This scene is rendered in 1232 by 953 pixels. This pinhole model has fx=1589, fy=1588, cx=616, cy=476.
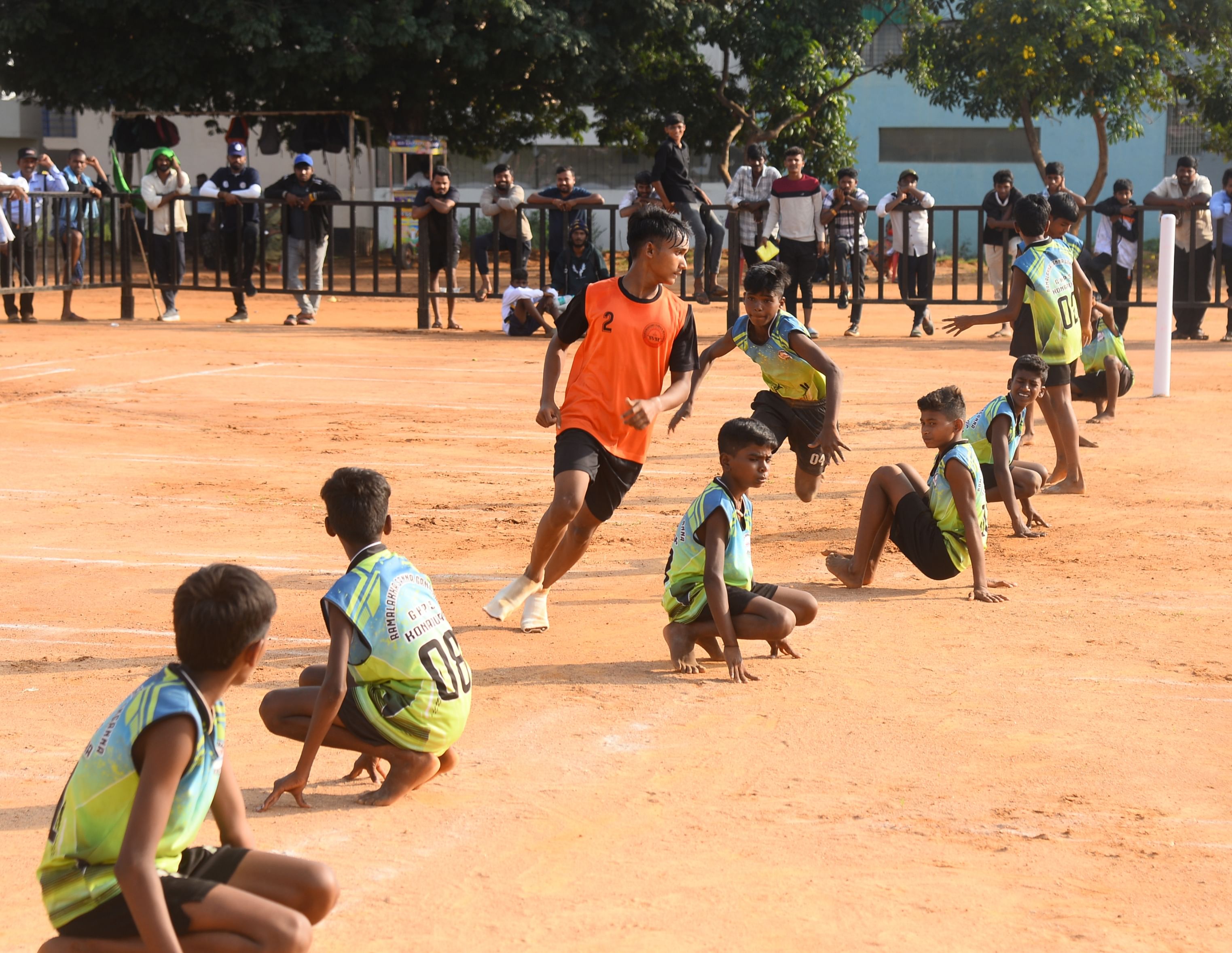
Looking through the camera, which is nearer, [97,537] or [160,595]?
[160,595]

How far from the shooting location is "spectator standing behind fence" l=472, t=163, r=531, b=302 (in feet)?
63.9

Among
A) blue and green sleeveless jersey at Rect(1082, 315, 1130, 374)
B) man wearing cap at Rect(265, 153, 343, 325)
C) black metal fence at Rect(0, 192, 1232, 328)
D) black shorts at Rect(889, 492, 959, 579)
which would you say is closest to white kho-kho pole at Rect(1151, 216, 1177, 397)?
blue and green sleeveless jersey at Rect(1082, 315, 1130, 374)

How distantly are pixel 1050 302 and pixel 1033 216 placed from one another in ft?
1.72

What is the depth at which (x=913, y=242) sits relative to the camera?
1927 cm

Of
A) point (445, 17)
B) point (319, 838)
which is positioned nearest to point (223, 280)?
point (445, 17)

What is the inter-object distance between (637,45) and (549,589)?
75.7 ft

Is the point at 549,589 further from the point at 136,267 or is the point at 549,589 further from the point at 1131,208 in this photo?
the point at 136,267

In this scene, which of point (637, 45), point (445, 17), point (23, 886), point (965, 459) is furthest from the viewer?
point (637, 45)

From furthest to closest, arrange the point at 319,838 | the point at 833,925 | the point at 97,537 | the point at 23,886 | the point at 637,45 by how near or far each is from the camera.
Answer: the point at 637,45 < the point at 97,537 < the point at 319,838 < the point at 23,886 < the point at 833,925

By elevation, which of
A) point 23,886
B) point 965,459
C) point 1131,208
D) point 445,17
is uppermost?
point 445,17

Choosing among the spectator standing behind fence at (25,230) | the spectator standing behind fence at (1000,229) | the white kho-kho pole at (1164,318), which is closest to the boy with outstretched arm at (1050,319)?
the white kho-kho pole at (1164,318)

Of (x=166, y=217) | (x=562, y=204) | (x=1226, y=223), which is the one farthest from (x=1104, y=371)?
(x=166, y=217)

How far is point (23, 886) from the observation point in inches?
159

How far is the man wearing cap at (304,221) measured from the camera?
64.2ft
